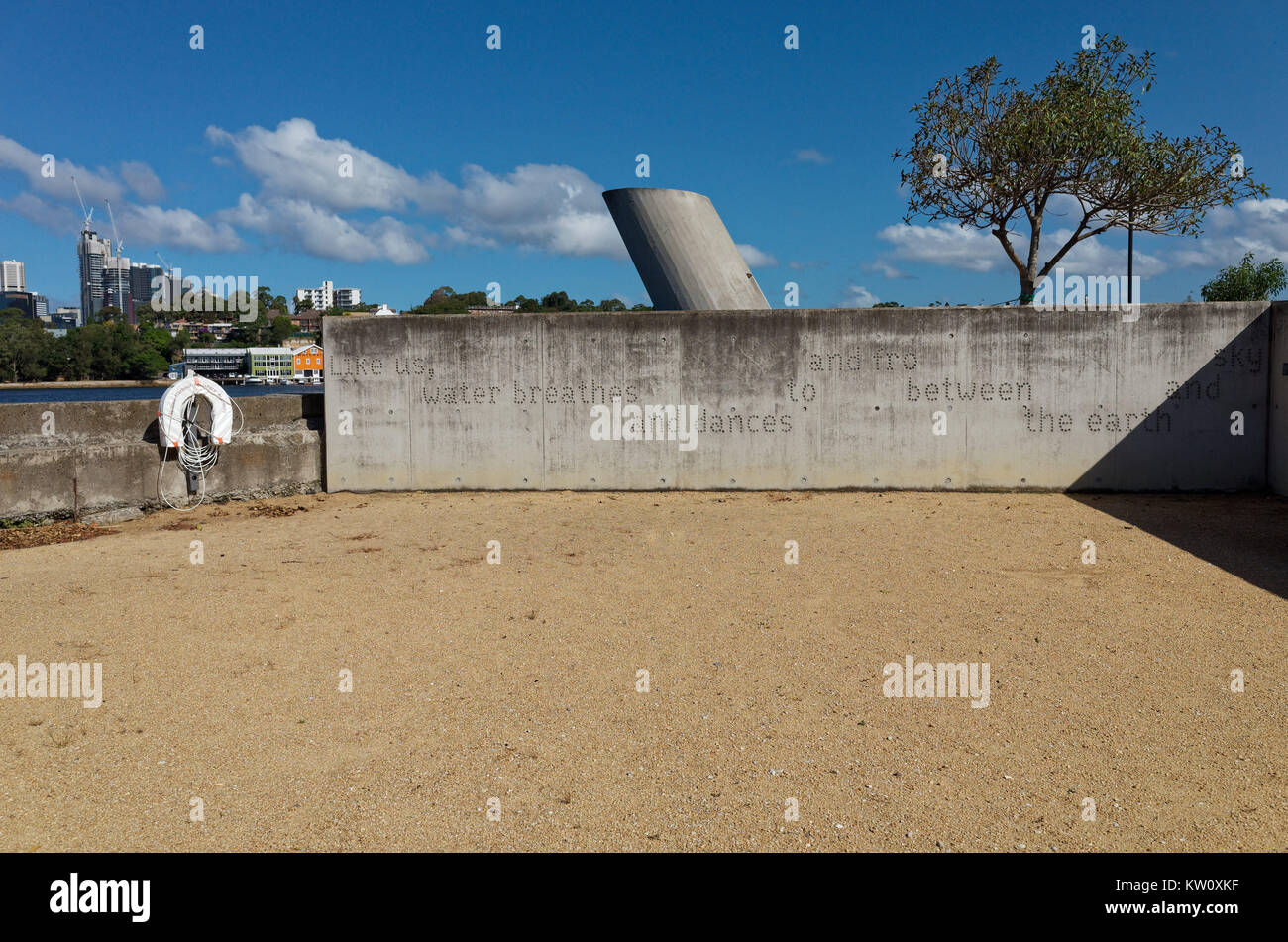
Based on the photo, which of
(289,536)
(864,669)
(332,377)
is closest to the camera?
(864,669)

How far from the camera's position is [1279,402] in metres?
10.8

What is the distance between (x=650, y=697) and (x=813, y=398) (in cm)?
789

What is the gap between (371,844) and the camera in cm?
298

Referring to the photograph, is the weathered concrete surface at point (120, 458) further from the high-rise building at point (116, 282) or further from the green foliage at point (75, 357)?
the high-rise building at point (116, 282)

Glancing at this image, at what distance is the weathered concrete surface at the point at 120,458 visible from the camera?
898 centimetres

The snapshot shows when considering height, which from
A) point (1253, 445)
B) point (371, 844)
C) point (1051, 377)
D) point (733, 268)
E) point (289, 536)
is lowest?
point (371, 844)

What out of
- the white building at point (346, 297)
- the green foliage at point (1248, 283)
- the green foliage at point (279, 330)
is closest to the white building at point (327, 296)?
the white building at point (346, 297)

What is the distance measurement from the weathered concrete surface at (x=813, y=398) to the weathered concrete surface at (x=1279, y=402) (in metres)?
0.12

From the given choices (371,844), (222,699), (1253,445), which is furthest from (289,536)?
(1253,445)

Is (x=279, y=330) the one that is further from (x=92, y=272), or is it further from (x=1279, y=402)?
(x=92, y=272)

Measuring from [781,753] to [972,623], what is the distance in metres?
2.51

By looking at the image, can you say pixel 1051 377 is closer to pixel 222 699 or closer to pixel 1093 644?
pixel 1093 644

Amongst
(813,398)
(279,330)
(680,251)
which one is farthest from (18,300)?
(813,398)

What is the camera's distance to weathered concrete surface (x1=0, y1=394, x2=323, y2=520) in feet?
29.5
